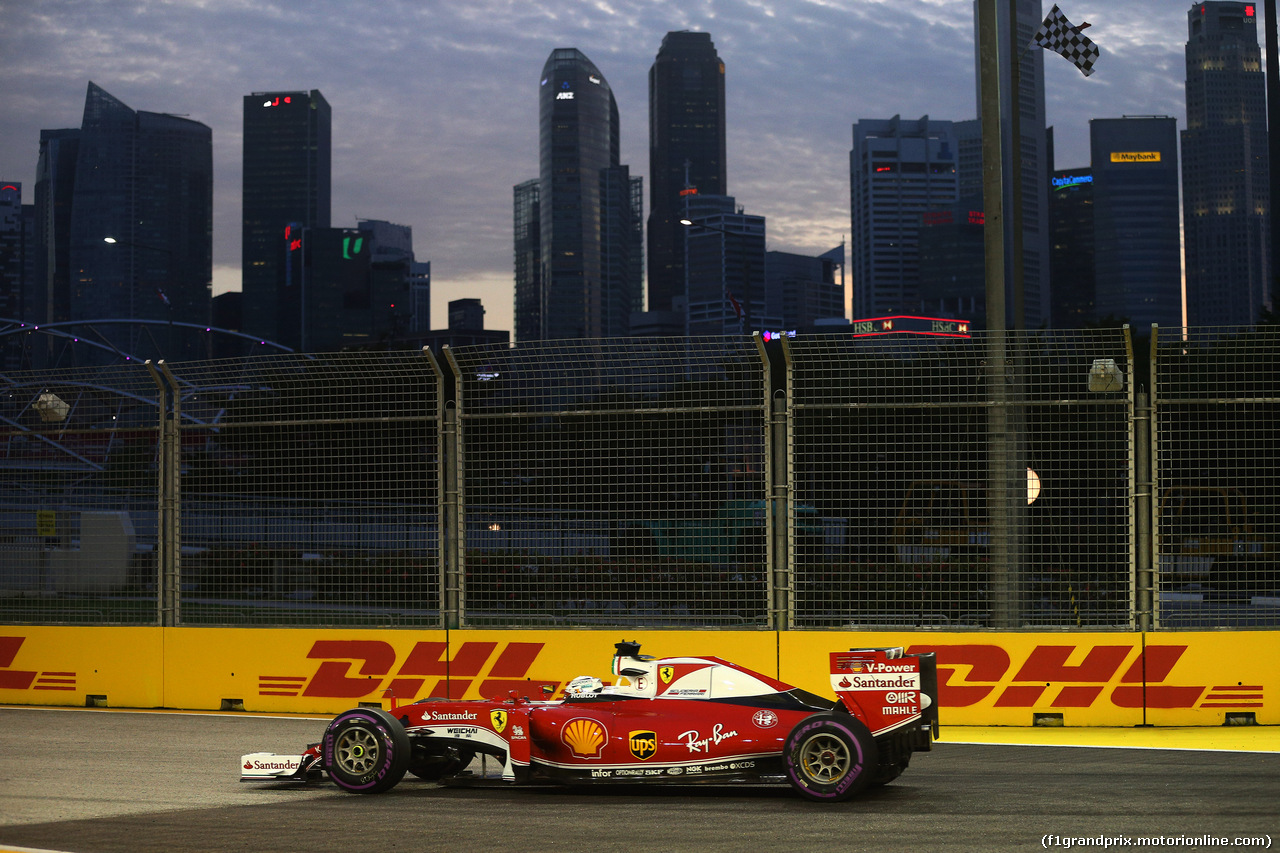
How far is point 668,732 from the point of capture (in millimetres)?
7902

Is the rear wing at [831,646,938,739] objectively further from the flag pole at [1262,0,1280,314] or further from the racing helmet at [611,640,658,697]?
the flag pole at [1262,0,1280,314]

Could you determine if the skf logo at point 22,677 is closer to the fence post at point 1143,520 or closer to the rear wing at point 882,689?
the rear wing at point 882,689

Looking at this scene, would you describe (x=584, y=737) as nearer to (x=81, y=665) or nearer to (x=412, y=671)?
(x=412, y=671)

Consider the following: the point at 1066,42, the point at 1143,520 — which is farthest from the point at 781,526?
the point at 1066,42

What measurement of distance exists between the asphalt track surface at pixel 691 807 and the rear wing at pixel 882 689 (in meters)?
0.45

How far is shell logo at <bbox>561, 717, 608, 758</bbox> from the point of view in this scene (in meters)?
8.00

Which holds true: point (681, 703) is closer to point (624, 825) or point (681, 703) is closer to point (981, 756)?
point (624, 825)

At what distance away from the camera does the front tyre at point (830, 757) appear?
7.41 metres

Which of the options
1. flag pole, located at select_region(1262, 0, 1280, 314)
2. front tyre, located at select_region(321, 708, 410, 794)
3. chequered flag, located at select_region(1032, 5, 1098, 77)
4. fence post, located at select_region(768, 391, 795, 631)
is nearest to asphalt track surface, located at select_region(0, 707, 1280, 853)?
front tyre, located at select_region(321, 708, 410, 794)

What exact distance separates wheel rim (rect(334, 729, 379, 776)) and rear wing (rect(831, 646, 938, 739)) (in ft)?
9.95

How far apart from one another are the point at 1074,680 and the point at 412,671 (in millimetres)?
5980

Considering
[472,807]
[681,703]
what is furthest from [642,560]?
[472,807]

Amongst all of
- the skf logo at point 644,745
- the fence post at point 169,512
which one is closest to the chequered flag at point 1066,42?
the skf logo at point 644,745

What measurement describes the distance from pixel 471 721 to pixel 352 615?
414 centimetres
